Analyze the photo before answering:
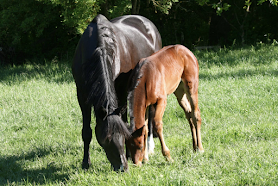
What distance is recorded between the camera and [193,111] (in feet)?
14.2

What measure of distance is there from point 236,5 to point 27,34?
415 inches

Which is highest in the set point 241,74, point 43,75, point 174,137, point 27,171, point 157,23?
point 157,23

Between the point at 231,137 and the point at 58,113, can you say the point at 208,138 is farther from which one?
the point at 58,113

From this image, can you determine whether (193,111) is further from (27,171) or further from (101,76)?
(27,171)

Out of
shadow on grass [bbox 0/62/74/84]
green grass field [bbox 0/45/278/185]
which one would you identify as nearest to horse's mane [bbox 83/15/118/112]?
green grass field [bbox 0/45/278/185]

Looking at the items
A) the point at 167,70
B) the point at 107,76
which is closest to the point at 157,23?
the point at 167,70

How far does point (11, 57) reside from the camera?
15836 mm

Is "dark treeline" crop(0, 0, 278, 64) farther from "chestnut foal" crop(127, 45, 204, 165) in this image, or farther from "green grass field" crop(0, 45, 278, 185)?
"chestnut foal" crop(127, 45, 204, 165)

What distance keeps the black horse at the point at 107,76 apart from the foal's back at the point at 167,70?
0.43 metres

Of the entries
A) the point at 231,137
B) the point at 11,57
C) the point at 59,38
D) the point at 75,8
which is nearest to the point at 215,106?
the point at 231,137

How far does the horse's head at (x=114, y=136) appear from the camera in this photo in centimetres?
318

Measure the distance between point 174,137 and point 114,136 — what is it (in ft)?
6.01

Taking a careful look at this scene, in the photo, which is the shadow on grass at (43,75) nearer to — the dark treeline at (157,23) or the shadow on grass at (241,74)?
the dark treeline at (157,23)

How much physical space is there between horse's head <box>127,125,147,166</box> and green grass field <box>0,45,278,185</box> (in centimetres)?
11
